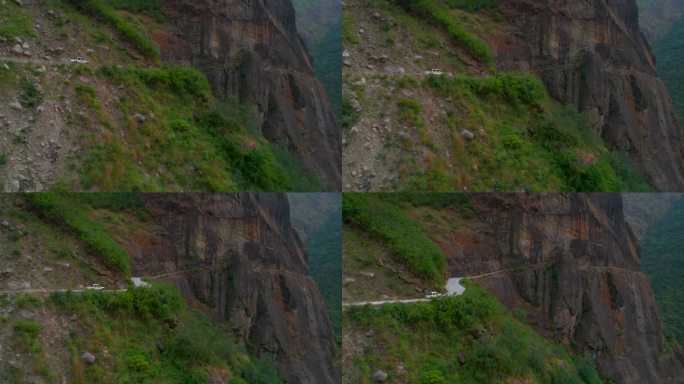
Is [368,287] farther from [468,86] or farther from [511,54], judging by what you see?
[511,54]

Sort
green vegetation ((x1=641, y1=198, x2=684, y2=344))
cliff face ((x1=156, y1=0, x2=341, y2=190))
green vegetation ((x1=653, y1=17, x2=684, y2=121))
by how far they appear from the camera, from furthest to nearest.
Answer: green vegetation ((x1=641, y1=198, x2=684, y2=344)), green vegetation ((x1=653, y1=17, x2=684, y2=121)), cliff face ((x1=156, y1=0, x2=341, y2=190))

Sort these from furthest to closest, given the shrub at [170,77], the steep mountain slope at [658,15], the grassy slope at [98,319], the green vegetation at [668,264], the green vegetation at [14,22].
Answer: the steep mountain slope at [658,15], the green vegetation at [668,264], the shrub at [170,77], the green vegetation at [14,22], the grassy slope at [98,319]

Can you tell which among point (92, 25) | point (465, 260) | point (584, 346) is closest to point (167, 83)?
point (92, 25)

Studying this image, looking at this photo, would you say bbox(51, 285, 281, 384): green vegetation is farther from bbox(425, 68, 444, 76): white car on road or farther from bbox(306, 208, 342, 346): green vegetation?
bbox(425, 68, 444, 76): white car on road

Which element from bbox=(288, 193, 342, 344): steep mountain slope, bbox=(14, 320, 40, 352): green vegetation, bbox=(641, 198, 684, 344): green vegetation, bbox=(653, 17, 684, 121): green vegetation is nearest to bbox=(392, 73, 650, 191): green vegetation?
bbox=(288, 193, 342, 344): steep mountain slope

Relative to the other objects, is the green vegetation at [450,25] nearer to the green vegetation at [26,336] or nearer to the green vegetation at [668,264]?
the green vegetation at [26,336]

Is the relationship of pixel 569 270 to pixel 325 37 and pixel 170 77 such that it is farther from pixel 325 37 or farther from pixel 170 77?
pixel 170 77

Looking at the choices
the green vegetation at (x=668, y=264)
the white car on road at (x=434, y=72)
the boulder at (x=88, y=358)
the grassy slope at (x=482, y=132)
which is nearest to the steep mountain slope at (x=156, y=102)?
the grassy slope at (x=482, y=132)
